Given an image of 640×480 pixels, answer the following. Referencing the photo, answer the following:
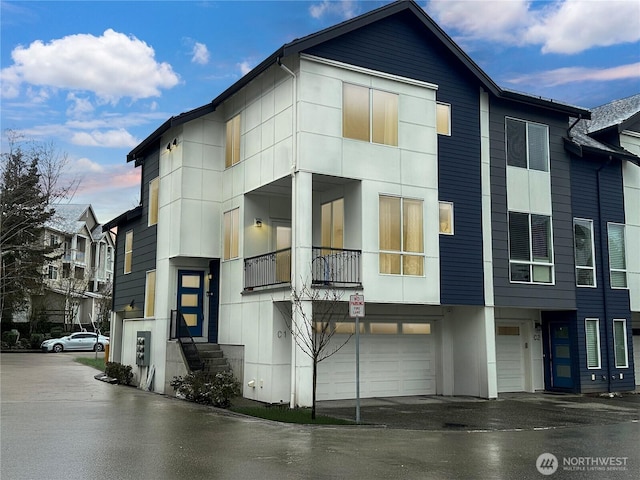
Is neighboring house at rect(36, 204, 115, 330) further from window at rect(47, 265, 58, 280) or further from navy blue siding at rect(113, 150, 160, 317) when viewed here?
navy blue siding at rect(113, 150, 160, 317)

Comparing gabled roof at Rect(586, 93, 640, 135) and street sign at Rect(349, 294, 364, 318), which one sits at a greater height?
gabled roof at Rect(586, 93, 640, 135)

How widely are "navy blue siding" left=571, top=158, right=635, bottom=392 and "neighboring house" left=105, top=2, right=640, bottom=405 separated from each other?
119 mm

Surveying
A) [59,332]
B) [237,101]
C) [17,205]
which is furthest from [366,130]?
[59,332]

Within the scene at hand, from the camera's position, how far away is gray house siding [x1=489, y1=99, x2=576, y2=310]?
1919cm

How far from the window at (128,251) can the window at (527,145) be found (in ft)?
46.5

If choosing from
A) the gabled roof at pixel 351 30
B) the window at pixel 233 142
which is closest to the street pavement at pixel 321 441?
the window at pixel 233 142

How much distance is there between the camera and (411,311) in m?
19.3

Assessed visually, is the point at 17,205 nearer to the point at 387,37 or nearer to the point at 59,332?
the point at 59,332

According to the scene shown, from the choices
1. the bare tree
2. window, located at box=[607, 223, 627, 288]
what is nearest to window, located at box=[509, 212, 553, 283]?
window, located at box=[607, 223, 627, 288]

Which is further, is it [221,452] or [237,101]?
[237,101]

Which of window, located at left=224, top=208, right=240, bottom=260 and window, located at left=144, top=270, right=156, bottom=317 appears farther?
window, located at left=144, top=270, right=156, bottom=317

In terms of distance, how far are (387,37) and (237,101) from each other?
5092 mm

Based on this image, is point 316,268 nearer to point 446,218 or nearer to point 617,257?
point 446,218

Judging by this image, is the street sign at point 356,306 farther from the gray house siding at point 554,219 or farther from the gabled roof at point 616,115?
the gabled roof at point 616,115
